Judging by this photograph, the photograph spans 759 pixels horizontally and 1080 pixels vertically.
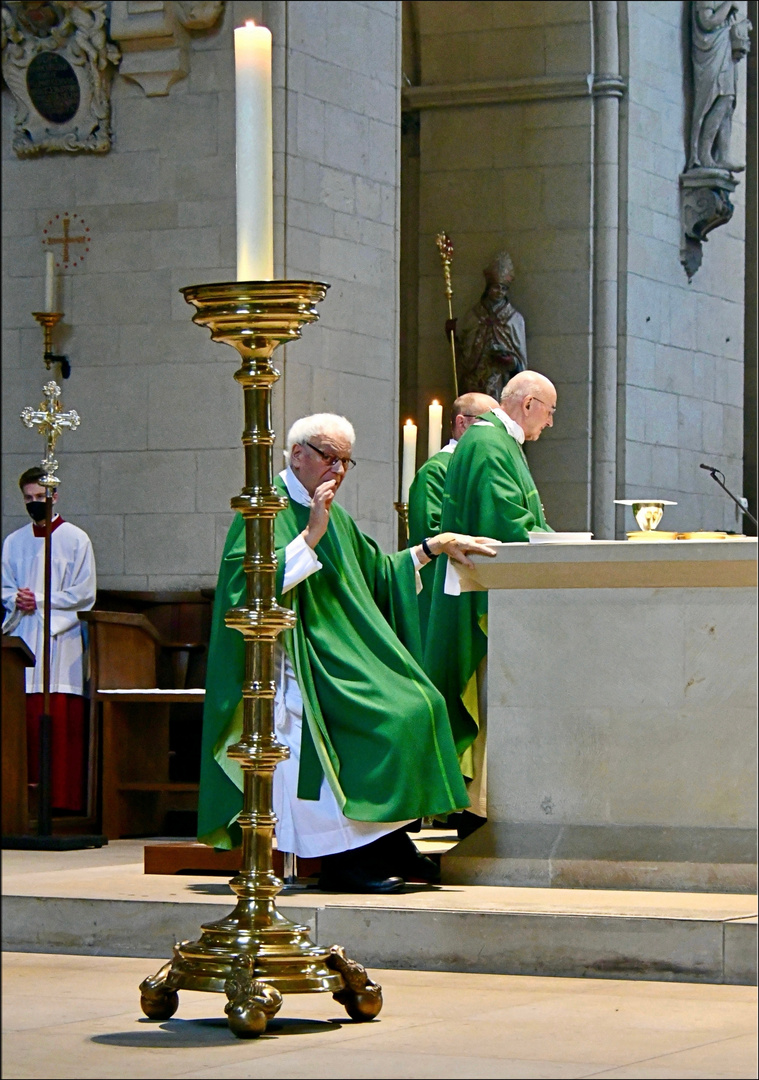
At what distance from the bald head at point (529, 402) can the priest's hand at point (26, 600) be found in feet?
8.57

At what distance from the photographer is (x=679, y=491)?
1449cm

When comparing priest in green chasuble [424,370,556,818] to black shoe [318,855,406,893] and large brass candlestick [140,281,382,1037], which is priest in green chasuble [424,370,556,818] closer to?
black shoe [318,855,406,893]

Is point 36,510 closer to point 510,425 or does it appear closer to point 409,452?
point 409,452

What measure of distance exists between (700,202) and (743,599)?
8942 mm

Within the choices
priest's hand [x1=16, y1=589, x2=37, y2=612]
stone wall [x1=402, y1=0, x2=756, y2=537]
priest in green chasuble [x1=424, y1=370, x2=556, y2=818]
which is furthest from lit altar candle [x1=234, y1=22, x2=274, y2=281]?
stone wall [x1=402, y1=0, x2=756, y2=537]

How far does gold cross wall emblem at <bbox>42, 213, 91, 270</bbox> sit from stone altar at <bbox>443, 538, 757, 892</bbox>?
4.26 m

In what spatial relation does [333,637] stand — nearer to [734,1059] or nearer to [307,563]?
[307,563]

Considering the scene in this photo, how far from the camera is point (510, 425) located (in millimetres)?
6953

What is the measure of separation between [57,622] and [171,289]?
1.85 meters

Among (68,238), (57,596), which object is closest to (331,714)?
(57,596)

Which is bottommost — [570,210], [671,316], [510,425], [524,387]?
[510,425]

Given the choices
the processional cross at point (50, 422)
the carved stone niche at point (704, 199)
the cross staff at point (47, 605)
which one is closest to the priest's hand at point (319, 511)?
the cross staff at point (47, 605)

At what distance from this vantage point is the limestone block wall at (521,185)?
13.4 meters

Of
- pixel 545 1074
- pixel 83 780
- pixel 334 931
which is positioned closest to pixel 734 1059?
pixel 545 1074
